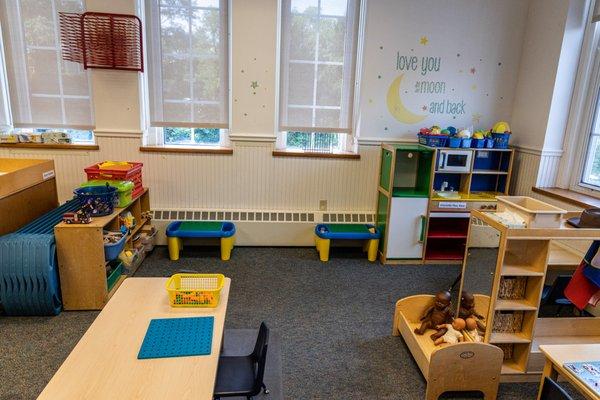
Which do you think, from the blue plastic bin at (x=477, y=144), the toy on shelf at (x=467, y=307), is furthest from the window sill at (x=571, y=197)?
the toy on shelf at (x=467, y=307)

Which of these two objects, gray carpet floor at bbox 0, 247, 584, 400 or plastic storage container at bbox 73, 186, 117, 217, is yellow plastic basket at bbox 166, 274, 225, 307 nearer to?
gray carpet floor at bbox 0, 247, 584, 400

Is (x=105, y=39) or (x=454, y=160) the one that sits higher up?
(x=105, y=39)

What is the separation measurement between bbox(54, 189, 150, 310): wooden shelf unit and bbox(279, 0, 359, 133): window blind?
2.22 metres

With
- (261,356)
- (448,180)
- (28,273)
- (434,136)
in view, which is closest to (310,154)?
(434,136)

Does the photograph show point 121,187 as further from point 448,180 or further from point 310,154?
point 448,180

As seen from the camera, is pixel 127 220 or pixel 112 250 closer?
pixel 112 250

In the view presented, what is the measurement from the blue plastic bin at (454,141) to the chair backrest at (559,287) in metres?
1.67

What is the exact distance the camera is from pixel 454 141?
394 centimetres

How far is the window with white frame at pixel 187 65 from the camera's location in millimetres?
3957

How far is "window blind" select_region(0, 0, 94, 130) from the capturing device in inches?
151

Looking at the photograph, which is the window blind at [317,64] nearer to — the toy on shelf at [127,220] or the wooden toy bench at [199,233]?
the wooden toy bench at [199,233]

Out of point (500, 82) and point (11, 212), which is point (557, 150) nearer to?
point (500, 82)

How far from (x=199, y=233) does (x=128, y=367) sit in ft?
7.90

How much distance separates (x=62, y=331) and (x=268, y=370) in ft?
4.86
